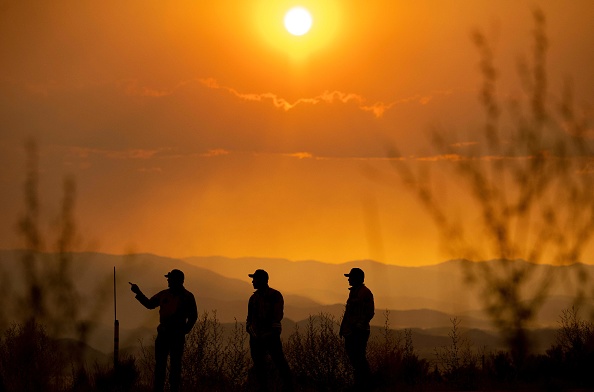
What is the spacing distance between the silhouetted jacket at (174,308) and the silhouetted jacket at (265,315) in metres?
1.04

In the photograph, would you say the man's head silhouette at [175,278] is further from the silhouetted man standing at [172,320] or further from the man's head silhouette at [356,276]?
the man's head silhouette at [356,276]

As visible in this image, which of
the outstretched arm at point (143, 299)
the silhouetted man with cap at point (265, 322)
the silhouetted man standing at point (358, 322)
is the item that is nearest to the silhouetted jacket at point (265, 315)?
the silhouetted man with cap at point (265, 322)

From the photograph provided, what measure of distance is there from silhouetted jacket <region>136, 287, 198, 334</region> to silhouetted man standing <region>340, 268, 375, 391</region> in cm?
262

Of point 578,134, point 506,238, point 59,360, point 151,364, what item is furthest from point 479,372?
point 59,360

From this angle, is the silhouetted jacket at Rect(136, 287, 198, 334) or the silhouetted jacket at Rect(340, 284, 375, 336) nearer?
the silhouetted jacket at Rect(136, 287, 198, 334)

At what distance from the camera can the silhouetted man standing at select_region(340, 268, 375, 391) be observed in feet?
55.2

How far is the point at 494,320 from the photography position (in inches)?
789

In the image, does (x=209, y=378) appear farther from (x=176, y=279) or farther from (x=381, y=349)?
(x=381, y=349)

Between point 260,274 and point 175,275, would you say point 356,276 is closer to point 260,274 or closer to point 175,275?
point 260,274

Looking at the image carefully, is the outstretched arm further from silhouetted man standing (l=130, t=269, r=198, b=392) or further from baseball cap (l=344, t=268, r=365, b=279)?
baseball cap (l=344, t=268, r=365, b=279)

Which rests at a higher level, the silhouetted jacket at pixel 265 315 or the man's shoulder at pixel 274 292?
the man's shoulder at pixel 274 292

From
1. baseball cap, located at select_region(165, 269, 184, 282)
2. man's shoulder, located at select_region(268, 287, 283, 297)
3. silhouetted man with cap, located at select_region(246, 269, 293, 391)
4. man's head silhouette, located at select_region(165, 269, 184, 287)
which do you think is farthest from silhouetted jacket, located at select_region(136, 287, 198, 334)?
man's shoulder, located at select_region(268, 287, 283, 297)

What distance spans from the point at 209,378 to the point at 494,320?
19.4 feet

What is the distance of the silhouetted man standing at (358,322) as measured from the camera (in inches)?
663
